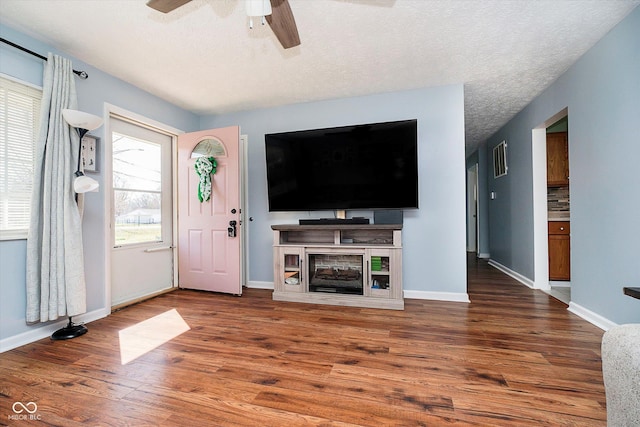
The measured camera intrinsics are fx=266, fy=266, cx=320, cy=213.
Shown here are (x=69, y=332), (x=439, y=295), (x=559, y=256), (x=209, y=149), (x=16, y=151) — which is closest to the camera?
(x=16, y=151)

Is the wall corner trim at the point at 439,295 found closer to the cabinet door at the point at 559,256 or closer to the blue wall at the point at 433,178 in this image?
the blue wall at the point at 433,178

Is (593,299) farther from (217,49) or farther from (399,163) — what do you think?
(217,49)

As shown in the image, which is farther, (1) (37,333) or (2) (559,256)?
(2) (559,256)

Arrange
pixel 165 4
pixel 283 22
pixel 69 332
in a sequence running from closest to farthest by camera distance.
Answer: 1. pixel 165 4
2. pixel 283 22
3. pixel 69 332

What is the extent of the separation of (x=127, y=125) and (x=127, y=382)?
2676 mm

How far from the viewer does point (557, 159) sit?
3.61 m

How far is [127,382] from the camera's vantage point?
1.56 m

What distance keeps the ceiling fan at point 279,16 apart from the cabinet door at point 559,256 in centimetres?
413

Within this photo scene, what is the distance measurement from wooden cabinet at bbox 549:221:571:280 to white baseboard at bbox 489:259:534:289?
32 centimetres

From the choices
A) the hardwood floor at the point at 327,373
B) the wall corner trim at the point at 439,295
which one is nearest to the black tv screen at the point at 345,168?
the wall corner trim at the point at 439,295

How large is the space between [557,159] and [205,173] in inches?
184

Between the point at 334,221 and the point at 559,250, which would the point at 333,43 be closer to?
the point at 334,221

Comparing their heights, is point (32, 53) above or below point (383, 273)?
above

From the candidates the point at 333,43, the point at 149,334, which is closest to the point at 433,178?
the point at 333,43
